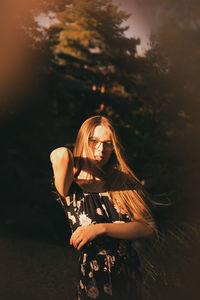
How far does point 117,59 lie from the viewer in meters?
8.95

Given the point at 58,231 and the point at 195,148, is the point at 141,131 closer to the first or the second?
the point at 195,148

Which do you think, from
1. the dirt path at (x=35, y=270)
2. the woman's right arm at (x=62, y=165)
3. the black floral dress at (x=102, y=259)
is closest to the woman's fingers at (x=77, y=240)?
the black floral dress at (x=102, y=259)

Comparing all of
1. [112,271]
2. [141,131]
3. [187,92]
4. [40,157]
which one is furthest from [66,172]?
[141,131]

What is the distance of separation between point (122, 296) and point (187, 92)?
4.79m

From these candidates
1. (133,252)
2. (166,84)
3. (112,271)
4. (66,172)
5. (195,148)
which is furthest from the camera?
(166,84)

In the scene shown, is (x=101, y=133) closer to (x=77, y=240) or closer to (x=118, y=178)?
(x=118, y=178)

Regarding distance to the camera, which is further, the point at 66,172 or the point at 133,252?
the point at 133,252

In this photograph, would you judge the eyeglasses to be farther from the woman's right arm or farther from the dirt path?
the dirt path

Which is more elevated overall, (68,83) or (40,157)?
(68,83)

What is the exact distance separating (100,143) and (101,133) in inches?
2.7

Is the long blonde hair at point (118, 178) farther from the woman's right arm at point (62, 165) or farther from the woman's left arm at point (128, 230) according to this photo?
the woman's right arm at point (62, 165)

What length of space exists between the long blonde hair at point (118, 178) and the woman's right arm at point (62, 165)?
223 mm

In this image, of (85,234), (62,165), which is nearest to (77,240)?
(85,234)

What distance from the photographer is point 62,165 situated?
4.31ft
